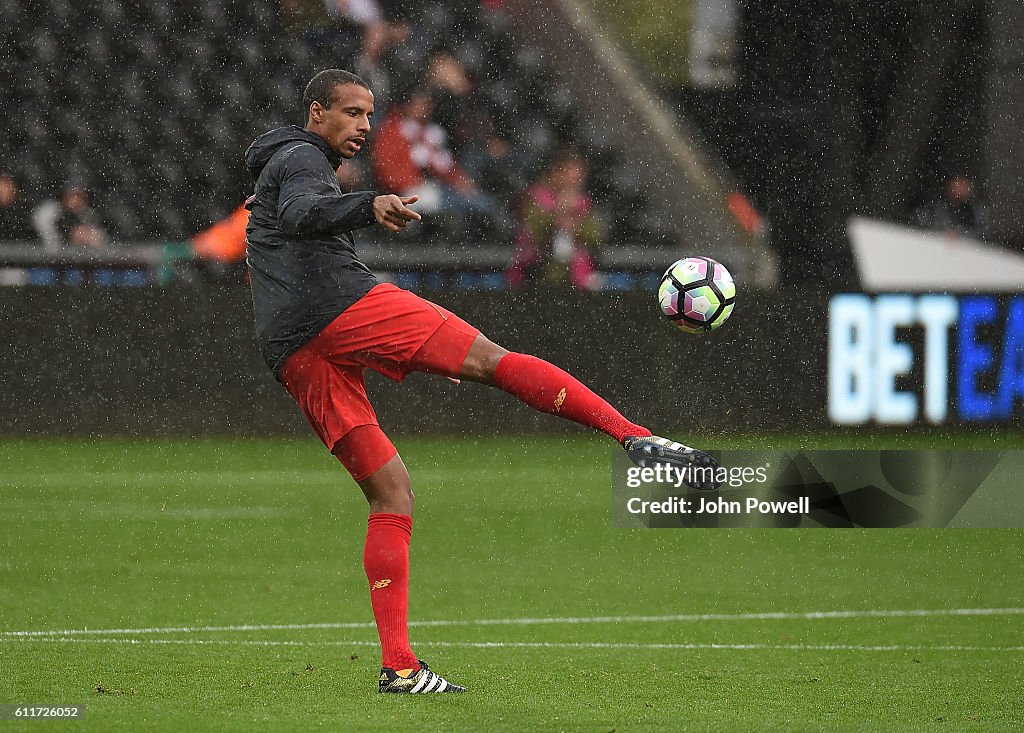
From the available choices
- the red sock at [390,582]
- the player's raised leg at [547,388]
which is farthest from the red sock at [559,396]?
the red sock at [390,582]

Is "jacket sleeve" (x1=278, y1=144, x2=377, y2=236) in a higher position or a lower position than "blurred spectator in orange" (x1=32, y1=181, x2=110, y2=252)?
higher

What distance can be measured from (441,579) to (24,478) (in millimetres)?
4949

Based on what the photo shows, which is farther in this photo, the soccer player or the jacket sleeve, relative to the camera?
the soccer player

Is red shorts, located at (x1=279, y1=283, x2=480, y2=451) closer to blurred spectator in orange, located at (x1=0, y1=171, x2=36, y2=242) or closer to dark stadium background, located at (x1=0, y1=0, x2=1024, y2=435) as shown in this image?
dark stadium background, located at (x1=0, y1=0, x2=1024, y2=435)

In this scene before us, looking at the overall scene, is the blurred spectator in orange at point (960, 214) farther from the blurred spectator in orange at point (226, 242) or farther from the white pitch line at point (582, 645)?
the white pitch line at point (582, 645)

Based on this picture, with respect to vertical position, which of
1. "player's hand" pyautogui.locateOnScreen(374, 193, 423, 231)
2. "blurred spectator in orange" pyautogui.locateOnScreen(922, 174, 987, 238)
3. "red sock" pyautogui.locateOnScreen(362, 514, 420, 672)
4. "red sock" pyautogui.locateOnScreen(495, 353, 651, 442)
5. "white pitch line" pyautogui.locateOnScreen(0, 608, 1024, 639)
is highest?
"player's hand" pyautogui.locateOnScreen(374, 193, 423, 231)

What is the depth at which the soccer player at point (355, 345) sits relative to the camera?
5512 mm

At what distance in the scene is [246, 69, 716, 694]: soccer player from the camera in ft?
18.1

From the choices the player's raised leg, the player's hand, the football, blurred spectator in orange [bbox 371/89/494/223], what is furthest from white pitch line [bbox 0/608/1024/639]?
blurred spectator in orange [bbox 371/89/494/223]

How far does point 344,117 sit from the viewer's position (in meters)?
5.70

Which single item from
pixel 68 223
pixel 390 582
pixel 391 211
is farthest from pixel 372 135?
pixel 391 211

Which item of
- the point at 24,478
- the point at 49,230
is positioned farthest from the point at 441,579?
the point at 49,230

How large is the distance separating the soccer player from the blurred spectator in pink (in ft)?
34.2

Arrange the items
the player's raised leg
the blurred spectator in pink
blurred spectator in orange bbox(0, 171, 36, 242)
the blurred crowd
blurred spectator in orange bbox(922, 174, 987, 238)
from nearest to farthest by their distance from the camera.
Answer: the player's raised leg < the blurred spectator in pink < blurred spectator in orange bbox(0, 171, 36, 242) < the blurred crowd < blurred spectator in orange bbox(922, 174, 987, 238)
